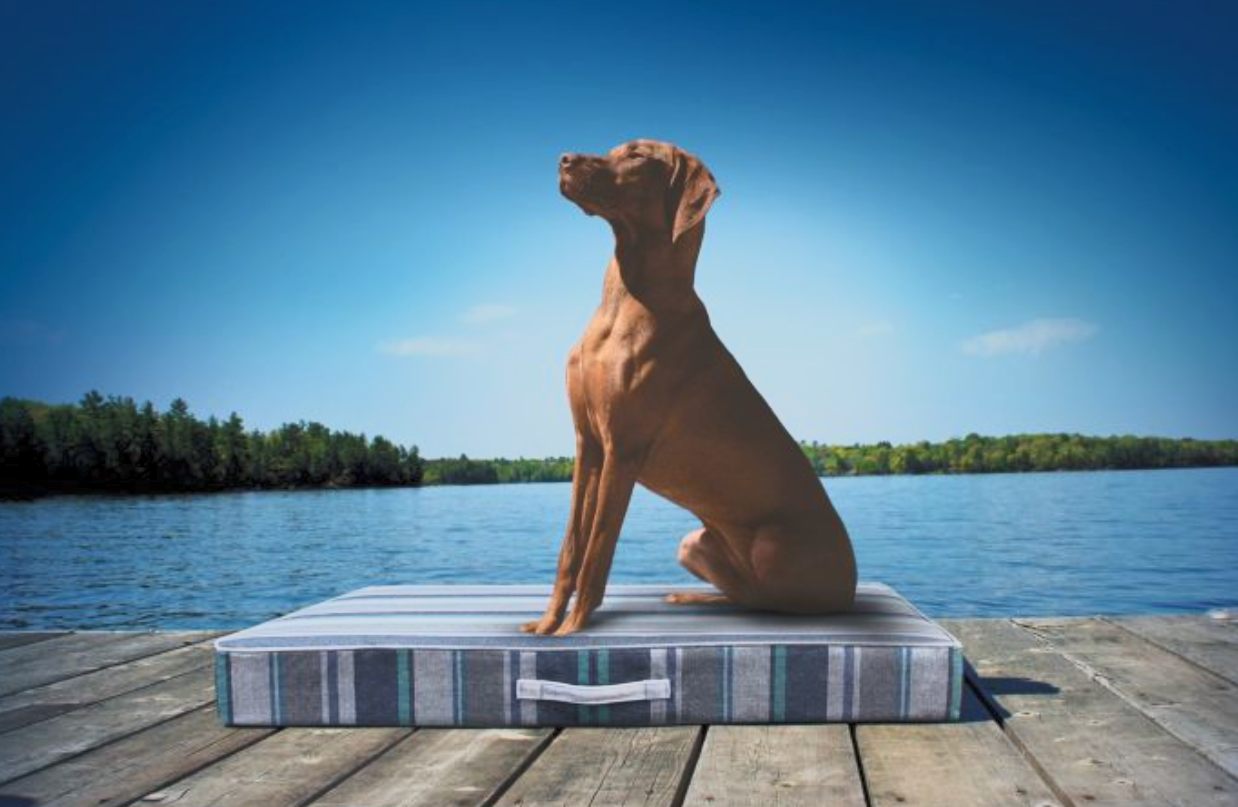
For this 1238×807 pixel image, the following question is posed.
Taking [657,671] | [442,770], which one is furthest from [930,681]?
[442,770]

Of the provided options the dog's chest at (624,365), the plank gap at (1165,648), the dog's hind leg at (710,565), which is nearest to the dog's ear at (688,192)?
the dog's chest at (624,365)

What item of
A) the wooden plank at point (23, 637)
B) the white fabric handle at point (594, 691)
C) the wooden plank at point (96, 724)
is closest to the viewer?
the wooden plank at point (96, 724)

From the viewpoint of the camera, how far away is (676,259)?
10.5 ft

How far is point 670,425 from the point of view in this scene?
126 inches

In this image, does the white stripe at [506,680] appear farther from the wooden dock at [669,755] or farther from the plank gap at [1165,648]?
the plank gap at [1165,648]

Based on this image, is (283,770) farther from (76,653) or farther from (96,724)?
(76,653)

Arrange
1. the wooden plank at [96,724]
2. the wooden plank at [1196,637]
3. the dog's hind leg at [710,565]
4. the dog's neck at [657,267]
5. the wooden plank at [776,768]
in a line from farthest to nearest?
the wooden plank at [1196,637] < the dog's hind leg at [710,565] < the dog's neck at [657,267] < the wooden plank at [96,724] < the wooden plank at [776,768]

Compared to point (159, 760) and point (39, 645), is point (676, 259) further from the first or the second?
point (39, 645)

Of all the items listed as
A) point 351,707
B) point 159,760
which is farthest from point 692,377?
point 159,760

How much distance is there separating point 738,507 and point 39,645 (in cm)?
335

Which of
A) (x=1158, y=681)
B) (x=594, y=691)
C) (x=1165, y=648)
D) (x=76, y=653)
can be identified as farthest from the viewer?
(x=76, y=653)

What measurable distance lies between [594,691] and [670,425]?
2.80 ft

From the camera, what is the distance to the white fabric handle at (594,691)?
9.73 feet

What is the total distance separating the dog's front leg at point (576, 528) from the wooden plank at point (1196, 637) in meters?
2.38
